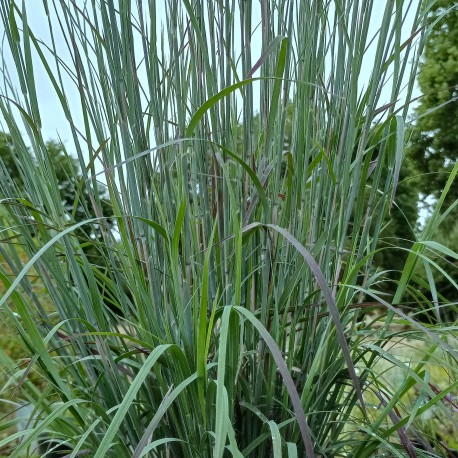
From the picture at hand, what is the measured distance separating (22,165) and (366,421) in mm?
705

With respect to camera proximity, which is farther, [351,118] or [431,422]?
[431,422]

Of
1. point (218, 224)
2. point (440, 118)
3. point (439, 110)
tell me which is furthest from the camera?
point (440, 118)

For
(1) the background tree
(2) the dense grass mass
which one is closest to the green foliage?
(1) the background tree

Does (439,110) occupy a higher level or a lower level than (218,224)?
lower

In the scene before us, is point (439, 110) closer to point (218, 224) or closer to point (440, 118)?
point (440, 118)

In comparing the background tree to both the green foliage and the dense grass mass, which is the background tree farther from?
the dense grass mass

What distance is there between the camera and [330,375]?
1093 mm

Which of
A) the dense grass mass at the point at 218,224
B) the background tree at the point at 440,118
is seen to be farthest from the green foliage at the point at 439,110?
the dense grass mass at the point at 218,224

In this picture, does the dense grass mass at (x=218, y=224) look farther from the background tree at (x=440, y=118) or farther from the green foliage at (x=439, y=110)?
the green foliage at (x=439, y=110)

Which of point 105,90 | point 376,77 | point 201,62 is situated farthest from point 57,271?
point 376,77

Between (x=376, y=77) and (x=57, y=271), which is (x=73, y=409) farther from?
(x=376, y=77)

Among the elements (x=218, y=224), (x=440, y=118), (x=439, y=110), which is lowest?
(x=440, y=118)

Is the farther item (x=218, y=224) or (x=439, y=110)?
(x=439, y=110)

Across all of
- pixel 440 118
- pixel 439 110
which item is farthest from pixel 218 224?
pixel 440 118
